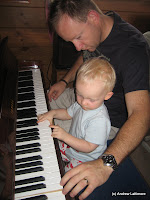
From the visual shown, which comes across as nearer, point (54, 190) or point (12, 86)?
point (54, 190)

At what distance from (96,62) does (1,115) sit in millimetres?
666

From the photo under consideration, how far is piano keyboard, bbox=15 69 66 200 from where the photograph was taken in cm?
83

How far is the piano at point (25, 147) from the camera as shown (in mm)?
812

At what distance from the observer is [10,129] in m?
0.98

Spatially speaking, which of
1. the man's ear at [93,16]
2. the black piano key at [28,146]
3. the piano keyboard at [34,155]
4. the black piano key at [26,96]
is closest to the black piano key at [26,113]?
the piano keyboard at [34,155]

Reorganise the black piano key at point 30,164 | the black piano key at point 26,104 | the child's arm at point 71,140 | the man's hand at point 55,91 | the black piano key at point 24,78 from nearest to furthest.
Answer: the black piano key at point 30,164 < the child's arm at point 71,140 < the black piano key at point 26,104 < the black piano key at point 24,78 < the man's hand at point 55,91

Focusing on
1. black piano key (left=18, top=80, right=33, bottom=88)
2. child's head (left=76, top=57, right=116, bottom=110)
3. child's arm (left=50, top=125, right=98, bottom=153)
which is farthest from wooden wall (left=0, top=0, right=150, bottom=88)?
child's arm (left=50, top=125, right=98, bottom=153)

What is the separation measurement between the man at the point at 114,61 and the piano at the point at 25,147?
110 mm

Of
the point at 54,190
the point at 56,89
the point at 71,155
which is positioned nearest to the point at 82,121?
the point at 71,155

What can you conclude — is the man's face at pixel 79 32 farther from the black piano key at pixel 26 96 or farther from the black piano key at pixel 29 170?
the black piano key at pixel 29 170

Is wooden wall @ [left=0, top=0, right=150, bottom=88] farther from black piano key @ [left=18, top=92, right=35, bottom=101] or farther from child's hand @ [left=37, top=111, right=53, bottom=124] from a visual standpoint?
child's hand @ [left=37, top=111, right=53, bottom=124]

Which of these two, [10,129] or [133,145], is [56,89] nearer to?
[10,129]

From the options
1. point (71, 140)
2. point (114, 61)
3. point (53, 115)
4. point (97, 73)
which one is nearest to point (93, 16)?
point (114, 61)

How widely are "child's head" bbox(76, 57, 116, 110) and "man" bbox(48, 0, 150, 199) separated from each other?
7.9 inches
